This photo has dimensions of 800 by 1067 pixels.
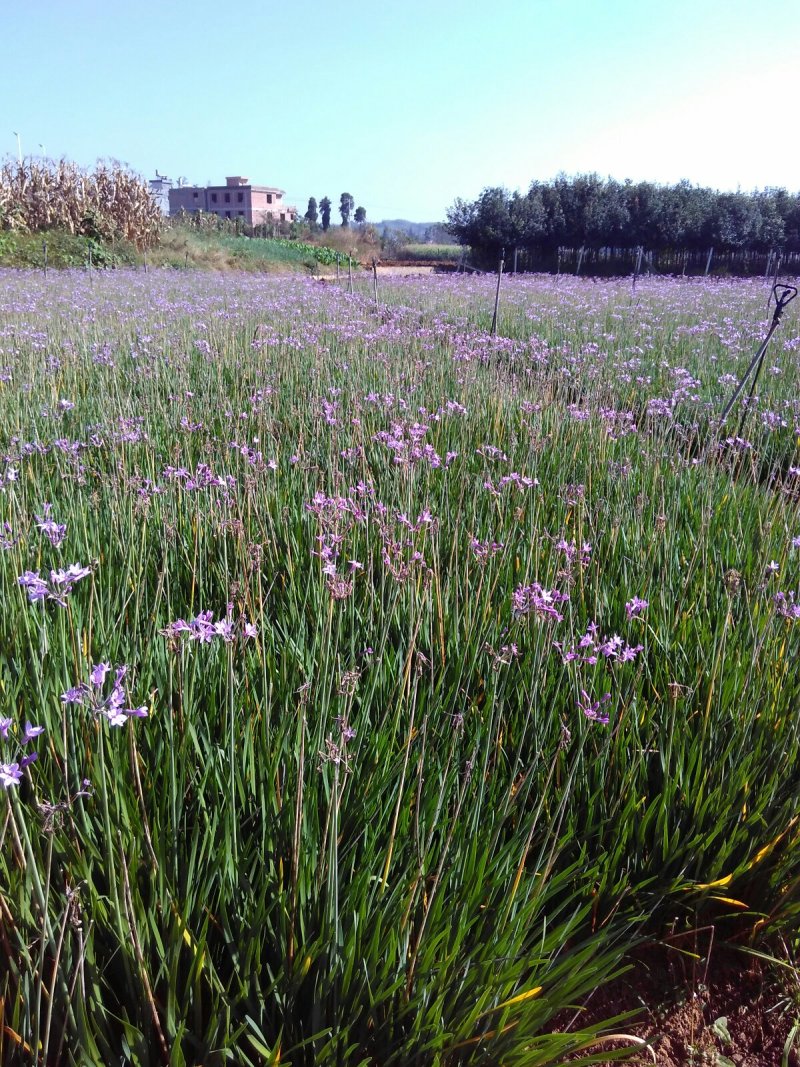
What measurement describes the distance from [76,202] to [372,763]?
33.0 m

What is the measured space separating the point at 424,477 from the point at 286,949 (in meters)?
2.63

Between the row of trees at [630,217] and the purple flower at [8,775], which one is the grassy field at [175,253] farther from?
the purple flower at [8,775]

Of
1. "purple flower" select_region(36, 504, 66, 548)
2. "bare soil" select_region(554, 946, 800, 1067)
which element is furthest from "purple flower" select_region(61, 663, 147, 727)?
"bare soil" select_region(554, 946, 800, 1067)

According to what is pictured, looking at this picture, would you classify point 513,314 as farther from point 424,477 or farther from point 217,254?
point 217,254

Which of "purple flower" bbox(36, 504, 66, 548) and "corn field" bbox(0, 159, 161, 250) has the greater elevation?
"corn field" bbox(0, 159, 161, 250)

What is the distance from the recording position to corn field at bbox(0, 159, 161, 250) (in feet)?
A: 91.7

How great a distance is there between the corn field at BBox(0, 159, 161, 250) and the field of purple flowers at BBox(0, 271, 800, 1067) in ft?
95.5

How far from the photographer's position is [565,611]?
2424 millimetres

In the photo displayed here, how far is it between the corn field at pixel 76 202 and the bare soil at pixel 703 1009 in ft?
105

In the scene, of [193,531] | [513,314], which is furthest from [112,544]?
[513,314]

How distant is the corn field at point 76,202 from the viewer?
28.0 metres

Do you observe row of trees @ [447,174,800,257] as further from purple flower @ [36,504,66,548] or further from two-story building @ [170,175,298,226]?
two-story building @ [170,175,298,226]

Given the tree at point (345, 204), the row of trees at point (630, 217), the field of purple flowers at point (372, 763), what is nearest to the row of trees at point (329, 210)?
the tree at point (345, 204)

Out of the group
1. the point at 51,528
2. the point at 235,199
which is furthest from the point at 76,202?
the point at 235,199
